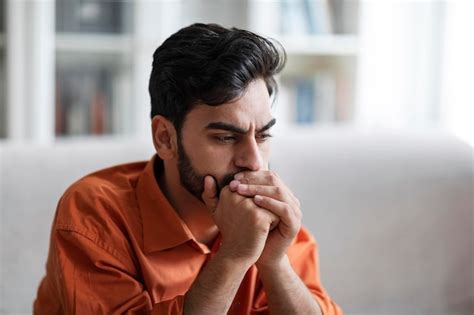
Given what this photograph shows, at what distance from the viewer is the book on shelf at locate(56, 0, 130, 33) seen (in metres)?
2.83

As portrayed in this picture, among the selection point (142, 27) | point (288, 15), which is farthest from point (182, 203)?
point (288, 15)

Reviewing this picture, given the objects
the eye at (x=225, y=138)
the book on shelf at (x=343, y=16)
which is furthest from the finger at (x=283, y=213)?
the book on shelf at (x=343, y=16)

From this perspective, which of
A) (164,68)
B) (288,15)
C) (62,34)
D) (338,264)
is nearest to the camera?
(164,68)

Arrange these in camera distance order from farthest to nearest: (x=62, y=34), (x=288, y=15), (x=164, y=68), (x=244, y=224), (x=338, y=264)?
(x=288, y=15), (x=62, y=34), (x=338, y=264), (x=164, y=68), (x=244, y=224)

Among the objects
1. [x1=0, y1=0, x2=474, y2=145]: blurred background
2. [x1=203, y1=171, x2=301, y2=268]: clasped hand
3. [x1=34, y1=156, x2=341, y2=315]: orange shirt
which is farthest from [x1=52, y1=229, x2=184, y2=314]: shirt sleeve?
[x1=0, y1=0, x2=474, y2=145]: blurred background

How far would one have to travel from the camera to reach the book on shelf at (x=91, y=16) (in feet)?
9.30

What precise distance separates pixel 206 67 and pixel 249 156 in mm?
178

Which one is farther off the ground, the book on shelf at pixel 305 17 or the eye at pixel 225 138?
the book on shelf at pixel 305 17

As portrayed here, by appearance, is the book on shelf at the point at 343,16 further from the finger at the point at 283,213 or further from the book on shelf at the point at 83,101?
the finger at the point at 283,213

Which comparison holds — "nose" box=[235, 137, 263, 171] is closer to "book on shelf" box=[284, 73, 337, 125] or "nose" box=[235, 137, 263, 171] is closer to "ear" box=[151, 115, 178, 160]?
"ear" box=[151, 115, 178, 160]

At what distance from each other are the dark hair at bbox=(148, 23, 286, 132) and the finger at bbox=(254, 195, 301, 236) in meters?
0.19

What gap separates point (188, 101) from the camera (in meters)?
1.28

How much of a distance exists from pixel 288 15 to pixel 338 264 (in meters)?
1.56

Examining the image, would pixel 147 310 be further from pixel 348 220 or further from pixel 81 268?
pixel 348 220
